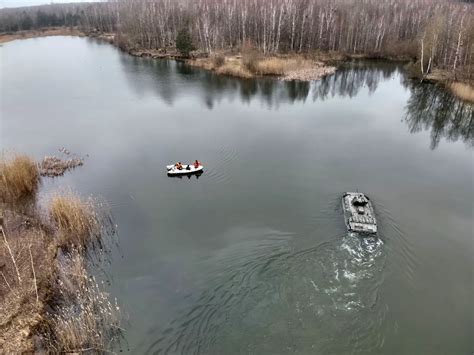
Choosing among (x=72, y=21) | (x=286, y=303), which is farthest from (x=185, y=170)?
(x=72, y=21)

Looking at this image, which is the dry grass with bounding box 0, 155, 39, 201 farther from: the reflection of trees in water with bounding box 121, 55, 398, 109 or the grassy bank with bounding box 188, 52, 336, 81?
the grassy bank with bounding box 188, 52, 336, 81

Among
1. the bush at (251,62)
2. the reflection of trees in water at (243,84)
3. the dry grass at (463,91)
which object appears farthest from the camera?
the bush at (251,62)

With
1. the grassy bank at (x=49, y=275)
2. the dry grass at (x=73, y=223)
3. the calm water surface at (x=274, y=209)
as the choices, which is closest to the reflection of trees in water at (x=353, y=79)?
the calm water surface at (x=274, y=209)

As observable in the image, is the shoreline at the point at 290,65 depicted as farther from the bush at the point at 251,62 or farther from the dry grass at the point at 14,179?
the dry grass at the point at 14,179

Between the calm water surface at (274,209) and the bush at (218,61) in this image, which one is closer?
the calm water surface at (274,209)

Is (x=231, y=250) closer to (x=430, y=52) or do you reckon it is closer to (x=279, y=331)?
(x=279, y=331)

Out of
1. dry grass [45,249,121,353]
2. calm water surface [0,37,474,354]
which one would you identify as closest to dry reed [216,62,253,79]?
calm water surface [0,37,474,354]
